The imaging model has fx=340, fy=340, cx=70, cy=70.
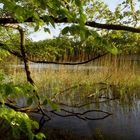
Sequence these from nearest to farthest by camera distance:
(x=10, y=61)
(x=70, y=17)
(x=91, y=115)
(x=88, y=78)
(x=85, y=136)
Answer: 1. (x=70, y=17)
2. (x=85, y=136)
3. (x=10, y=61)
4. (x=91, y=115)
5. (x=88, y=78)

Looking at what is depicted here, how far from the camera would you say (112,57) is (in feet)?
36.3

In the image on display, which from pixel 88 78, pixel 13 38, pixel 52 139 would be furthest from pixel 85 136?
pixel 88 78

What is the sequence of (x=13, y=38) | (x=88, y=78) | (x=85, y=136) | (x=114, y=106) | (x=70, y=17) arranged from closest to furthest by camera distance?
(x=70, y=17) < (x=13, y=38) < (x=85, y=136) < (x=114, y=106) < (x=88, y=78)

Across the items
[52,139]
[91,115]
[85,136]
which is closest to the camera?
[52,139]

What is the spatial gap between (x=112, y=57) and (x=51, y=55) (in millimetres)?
6321

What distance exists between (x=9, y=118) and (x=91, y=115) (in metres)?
7.09

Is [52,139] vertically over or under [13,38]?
under

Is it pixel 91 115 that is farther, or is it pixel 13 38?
pixel 91 115

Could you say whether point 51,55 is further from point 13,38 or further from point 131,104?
point 131,104

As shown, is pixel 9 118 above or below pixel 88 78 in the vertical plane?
above

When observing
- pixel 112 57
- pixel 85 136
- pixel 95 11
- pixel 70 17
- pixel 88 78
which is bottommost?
pixel 85 136

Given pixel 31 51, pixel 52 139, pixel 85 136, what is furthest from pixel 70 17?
pixel 85 136

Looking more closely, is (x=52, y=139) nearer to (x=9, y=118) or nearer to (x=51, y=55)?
(x=51, y=55)

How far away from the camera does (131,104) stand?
32.3 feet
